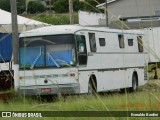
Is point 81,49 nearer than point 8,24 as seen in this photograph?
Yes

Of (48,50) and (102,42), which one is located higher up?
(102,42)

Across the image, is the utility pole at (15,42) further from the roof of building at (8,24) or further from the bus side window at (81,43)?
the roof of building at (8,24)

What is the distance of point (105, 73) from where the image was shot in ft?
57.1

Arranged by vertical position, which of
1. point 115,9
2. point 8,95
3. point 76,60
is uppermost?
point 115,9

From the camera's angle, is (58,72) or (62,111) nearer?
(62,111)

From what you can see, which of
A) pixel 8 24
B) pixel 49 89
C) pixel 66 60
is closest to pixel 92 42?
pixel 66 60

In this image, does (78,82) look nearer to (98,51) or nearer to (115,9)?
(98,51)

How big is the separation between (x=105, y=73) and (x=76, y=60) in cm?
252

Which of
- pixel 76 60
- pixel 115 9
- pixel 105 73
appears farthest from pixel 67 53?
pixel 115 9

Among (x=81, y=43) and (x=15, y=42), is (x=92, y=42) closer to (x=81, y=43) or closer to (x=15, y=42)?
(x=81, y=43)

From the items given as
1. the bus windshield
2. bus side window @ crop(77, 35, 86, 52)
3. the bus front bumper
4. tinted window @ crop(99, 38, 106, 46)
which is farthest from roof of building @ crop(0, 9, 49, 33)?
the bus front bumper

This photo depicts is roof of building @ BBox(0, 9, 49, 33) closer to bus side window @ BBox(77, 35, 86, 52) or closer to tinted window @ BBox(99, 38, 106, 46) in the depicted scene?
tinted window @ BBox(99, 38, 106, 46)

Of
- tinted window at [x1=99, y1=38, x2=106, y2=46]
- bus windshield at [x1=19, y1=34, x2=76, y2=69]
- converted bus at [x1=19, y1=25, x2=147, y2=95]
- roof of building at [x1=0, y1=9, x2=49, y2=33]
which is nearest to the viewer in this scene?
converted bus at [x1=19, y1=25, x2=147, y2=95]

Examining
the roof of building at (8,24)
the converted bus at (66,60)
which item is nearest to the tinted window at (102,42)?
the converted bus at (66,60)
